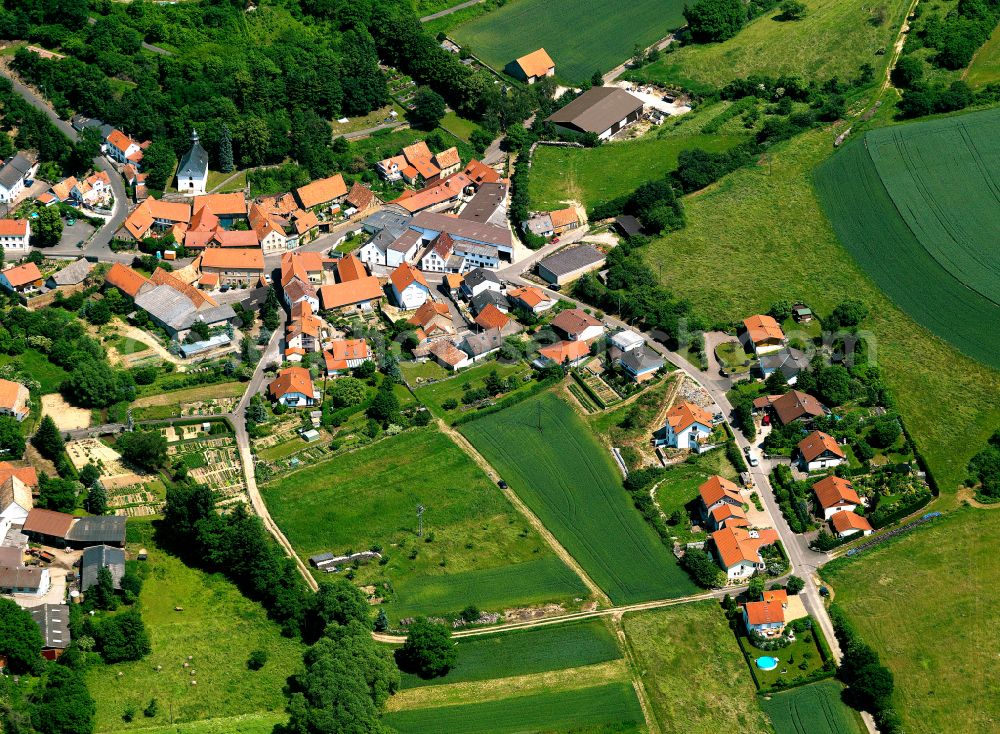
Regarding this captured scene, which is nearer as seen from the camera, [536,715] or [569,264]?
[536,715]

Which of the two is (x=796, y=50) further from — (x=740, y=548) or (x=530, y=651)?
(x=530, y=651)

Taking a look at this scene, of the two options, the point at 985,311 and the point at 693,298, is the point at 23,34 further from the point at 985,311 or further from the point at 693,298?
the point at 985,311

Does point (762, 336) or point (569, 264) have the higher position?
point (569, 264)

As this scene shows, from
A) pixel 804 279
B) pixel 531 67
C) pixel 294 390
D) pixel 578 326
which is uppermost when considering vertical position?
pixel 531 67

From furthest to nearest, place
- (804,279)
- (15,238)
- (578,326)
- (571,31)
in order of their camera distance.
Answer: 1. (571,31)
2. (15,238)
3. (804,279)
4. (578,326)

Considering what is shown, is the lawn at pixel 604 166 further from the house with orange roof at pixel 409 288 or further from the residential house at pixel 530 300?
the house with orange roof at pixel 409 288

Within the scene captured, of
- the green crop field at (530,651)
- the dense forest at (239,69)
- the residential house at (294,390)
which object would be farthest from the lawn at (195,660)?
the dense forest at (239,69)

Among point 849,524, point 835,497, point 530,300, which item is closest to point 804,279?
point 530,300

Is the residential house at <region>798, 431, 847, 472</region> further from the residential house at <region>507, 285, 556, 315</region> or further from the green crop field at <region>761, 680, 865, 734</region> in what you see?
the residential house at <region>507, 285, 556, 315</region>
